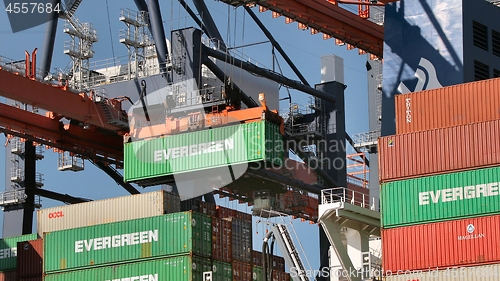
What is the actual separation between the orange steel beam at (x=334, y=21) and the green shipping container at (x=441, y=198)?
15.1 m

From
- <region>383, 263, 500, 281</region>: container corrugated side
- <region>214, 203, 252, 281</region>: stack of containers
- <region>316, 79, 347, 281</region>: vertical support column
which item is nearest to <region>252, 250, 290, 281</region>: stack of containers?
<region>214, 203, 252, 281</region>: stack of containers

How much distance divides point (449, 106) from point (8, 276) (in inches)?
934

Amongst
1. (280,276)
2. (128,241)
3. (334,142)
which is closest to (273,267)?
(280,276)

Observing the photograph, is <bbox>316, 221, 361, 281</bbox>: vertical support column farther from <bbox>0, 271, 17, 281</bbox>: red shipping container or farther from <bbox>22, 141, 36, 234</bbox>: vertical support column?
<bbox>22, 141, 36, 234</bbox>: vertical support column

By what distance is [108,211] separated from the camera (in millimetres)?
46906

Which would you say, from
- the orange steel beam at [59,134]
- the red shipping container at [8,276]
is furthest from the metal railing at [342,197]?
the red shipping container at [8,276]

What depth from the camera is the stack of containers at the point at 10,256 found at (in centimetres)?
5022

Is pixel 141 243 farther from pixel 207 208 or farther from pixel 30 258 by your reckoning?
pixel 30 258

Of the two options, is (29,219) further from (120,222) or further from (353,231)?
(353,231)

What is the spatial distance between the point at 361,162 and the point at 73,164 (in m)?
25.0

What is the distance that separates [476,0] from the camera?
4850 cm

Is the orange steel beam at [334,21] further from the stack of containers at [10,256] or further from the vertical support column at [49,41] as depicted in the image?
the stack of containers at [10,256]

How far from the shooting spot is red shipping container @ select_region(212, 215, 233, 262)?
44.9 meters

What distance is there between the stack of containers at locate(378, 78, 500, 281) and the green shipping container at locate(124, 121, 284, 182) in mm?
11381
